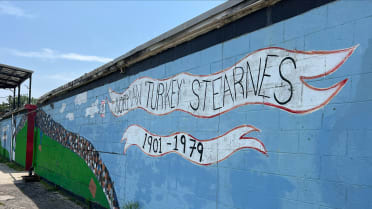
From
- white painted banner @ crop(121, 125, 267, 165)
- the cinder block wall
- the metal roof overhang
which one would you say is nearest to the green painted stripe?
white painted banner @ crop(121, 125, 267, 165)

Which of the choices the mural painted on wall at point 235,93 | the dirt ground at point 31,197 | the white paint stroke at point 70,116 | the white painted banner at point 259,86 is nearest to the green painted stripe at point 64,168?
the dirt ground at point 31,197

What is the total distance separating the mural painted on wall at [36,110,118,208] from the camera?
674cm

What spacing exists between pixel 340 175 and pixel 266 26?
173 centimetres

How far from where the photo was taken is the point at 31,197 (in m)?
8.81

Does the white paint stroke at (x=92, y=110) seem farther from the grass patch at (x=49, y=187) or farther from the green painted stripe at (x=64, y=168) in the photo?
the grass patch at (x=49, y=187)

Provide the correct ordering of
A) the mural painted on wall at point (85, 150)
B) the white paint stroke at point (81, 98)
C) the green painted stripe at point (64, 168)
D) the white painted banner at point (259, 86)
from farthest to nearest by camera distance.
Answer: the white paint stroke at point (81, 98) < the green painted stripe at point (64, 168) < the mural painted on wall at point (85, 150) < the white painted banner at point (259, 86)

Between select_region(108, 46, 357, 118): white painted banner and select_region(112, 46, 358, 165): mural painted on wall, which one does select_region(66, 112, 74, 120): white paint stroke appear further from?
select_region(108, 46, 357, 118): white painted banner

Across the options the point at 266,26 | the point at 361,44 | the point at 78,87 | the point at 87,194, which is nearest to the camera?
the point at 361,44

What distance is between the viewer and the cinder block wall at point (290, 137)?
2570mm

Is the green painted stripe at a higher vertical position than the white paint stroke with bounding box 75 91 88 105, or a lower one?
lower

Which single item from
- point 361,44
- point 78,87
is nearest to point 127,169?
point 78,87

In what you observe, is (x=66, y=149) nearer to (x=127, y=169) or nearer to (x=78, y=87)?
(x=78, y=87)

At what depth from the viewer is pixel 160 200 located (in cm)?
498

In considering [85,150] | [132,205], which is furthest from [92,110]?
[132,205]
